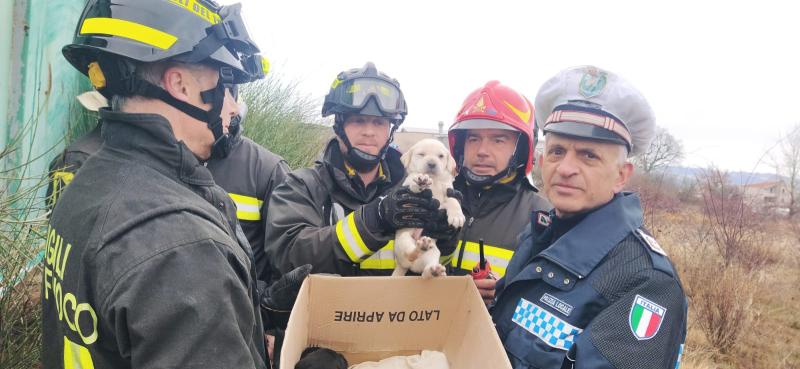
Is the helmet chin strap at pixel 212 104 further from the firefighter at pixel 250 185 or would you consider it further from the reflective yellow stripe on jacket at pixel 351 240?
the firefighter at pixel 250 185

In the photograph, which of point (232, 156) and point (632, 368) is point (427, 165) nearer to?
point (232, 156)

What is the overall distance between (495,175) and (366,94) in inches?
44.8

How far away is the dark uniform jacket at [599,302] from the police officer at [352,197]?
874 mm

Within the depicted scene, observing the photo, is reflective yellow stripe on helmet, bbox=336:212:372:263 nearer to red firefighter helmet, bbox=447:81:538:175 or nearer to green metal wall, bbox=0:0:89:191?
red firefighter helmet, bbox=447:81:538:175

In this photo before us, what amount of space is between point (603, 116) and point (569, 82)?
0.94ft

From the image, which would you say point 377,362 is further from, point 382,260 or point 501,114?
point 501,114

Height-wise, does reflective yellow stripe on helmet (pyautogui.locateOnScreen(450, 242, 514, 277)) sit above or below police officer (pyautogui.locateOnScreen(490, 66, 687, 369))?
below

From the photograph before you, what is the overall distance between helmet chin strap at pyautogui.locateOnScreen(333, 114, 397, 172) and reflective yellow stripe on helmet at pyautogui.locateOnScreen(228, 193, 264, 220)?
858mm

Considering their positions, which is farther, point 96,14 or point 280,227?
point 280,227

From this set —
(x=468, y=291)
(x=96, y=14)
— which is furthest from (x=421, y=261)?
(x=96, y=14)

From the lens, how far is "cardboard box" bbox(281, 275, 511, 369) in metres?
2.23

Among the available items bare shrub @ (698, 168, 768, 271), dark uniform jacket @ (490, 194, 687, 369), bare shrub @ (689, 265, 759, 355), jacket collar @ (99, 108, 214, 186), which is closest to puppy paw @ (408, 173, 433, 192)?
dark uniform jacket @ (490, 194, 687, 369)

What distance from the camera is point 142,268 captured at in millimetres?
1150

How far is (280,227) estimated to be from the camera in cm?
293
